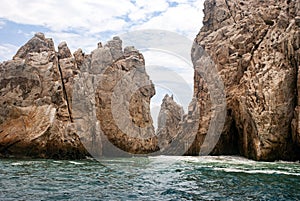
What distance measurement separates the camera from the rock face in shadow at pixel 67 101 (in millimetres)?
38500

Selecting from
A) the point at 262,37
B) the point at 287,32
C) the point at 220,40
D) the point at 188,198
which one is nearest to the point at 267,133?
the point at 287,32

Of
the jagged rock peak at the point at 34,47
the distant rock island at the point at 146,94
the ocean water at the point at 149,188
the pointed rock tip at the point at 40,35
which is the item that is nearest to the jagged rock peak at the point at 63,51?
the distant rock island at the point at 146,94

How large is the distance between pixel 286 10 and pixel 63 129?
30968 millimetres

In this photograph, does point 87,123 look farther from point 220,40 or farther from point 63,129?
point 220,40

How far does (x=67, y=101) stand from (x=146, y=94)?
17.5 m

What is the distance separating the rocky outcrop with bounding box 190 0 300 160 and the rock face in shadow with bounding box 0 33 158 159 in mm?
11093

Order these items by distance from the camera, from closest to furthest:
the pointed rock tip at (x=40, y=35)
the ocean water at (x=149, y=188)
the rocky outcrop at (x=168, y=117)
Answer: the ocean water at (x=149, y=188) < the pointed rock tip at (x=40, y=35) < the rocky outcrop at (x=168, y=117)

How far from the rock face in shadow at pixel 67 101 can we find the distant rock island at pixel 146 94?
11cm

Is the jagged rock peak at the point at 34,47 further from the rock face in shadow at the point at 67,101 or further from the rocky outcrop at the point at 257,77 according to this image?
the rocky outcrop at the point at 257,77

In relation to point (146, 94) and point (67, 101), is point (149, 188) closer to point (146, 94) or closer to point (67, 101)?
point (67, 101)

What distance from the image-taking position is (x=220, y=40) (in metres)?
54.7

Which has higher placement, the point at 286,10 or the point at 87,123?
the point at 286,10

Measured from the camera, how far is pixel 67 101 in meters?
45.3

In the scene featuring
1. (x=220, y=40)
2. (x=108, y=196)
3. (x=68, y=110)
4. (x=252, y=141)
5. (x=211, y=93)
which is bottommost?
(x=108, y=196)
